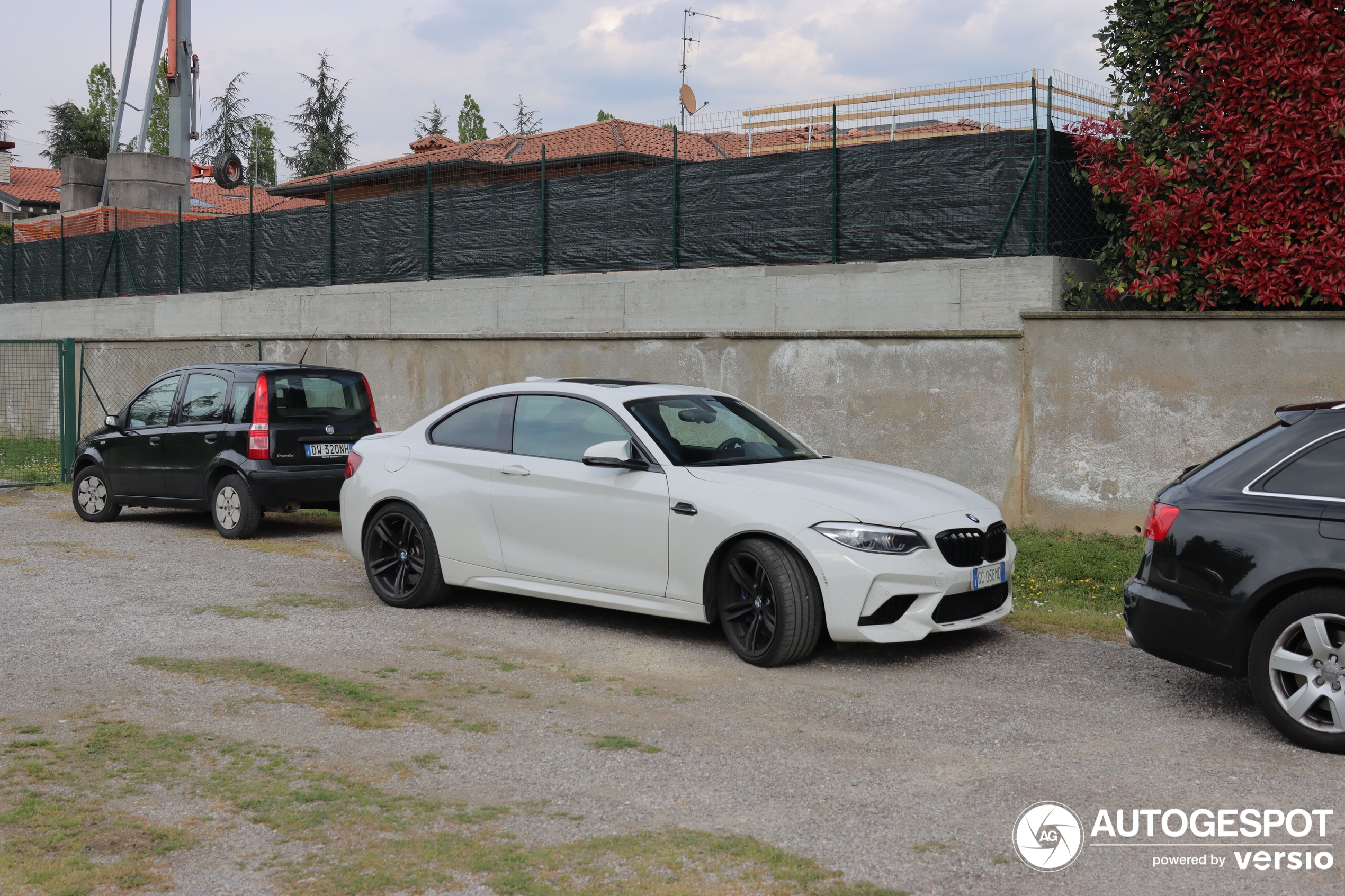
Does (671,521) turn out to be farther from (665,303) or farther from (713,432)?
(665,303)

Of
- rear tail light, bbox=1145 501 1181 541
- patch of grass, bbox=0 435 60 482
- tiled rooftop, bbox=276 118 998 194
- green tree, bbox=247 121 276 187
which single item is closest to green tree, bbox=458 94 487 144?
green tree, bbox=247 121 276 187

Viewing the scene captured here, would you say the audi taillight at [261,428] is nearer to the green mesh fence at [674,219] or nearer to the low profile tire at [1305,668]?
the green mesh fence at [674,219]

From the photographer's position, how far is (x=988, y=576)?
662cm

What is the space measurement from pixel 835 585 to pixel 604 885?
281cm

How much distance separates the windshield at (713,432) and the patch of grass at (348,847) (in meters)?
3.11

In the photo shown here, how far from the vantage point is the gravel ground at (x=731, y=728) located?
4.10 m

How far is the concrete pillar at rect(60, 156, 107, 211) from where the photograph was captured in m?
29.5

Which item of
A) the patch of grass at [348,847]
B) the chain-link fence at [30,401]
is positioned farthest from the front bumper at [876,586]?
the chain-link fence at [30,401]

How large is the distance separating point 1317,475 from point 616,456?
360 cm

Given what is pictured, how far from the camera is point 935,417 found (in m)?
11.7

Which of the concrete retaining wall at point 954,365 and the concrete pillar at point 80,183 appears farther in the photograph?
the concrete pillar at point 80,183

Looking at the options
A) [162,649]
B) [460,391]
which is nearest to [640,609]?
[162,649]

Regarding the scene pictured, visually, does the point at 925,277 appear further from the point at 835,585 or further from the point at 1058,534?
the point at 835,585

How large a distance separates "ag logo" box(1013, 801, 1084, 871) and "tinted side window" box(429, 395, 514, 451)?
171 inches
